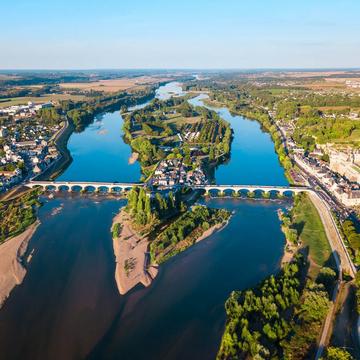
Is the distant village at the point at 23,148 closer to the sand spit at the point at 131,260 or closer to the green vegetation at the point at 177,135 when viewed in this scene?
the green vegetation at the point at 177,135

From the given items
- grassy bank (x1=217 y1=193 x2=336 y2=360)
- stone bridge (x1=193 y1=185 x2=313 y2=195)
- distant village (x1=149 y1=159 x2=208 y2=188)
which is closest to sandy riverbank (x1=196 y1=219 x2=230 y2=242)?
stone bridge (x1=193 y1=185 x2=313 y2=195)

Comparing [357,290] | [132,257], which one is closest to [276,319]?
[357,290]

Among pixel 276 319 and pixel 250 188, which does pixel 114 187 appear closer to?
pixel 250 188

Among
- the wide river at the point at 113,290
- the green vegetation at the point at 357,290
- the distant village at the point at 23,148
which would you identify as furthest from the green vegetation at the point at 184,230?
the distant village at the point at 23,148

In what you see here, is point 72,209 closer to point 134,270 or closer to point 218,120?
point 134,270

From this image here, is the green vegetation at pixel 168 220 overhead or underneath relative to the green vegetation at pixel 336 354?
underneath

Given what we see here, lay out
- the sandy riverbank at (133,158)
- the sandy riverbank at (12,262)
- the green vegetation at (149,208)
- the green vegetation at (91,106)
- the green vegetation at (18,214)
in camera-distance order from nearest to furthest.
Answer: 1. the sandy riverbank at (12,262)
2. the green vegetation at (18,214)
3. the green vegetation at (149,208)
4. the sandy riverbank at (133,158)
5. the green vegetation at (91,106)

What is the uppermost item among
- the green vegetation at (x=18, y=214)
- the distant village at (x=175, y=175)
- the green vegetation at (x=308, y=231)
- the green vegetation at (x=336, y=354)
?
the green vegetation at (x=336, y=354)
